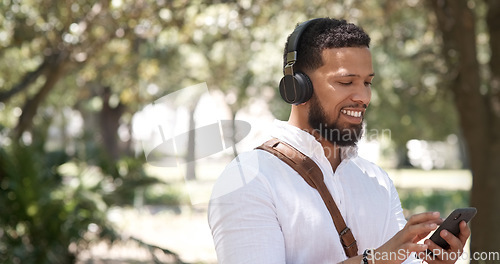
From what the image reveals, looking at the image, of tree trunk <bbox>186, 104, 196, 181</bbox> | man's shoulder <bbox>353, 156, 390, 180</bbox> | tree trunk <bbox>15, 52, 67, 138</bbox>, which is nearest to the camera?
man's shoulder <bbox>353, 156, 390, 180</bbox>

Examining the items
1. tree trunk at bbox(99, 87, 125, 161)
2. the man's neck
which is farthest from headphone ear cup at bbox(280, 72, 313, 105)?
tree trunk at bbox(99, 87, 125, 161)

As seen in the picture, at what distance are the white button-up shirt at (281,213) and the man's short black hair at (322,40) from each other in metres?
0.23

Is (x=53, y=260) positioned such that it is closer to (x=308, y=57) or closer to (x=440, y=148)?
(x=308, y=57)

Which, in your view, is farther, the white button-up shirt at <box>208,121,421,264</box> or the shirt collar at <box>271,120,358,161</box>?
the shirt collar at <box>271,120,358,161</box>

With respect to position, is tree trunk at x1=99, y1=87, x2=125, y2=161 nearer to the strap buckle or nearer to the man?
the man

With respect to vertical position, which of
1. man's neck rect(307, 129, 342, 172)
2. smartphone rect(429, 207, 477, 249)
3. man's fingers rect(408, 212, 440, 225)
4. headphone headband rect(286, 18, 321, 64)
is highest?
headphone headband rect(286, 18, 321, 64)

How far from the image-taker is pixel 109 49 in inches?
462

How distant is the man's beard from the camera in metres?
2.31

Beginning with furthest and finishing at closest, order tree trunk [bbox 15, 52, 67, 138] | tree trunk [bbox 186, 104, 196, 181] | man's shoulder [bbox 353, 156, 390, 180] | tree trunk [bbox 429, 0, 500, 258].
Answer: tree trunk [bbox 15, 52, 67, 138] < tree trunk [bbox 429, 0, 500, 258] < tree trunk [bbox 186, 104, 196, 181] < man's shoulder [bbox 353, 156, 390, 180]

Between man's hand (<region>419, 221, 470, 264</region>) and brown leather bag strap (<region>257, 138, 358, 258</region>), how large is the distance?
24 cm

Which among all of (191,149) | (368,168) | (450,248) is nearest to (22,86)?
(191,149)

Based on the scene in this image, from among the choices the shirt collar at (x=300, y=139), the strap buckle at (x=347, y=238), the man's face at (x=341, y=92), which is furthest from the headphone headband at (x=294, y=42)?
the strap buckle at (x=347, y=238)

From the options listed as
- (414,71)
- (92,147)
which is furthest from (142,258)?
(414,71)

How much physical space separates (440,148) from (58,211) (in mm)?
55914
